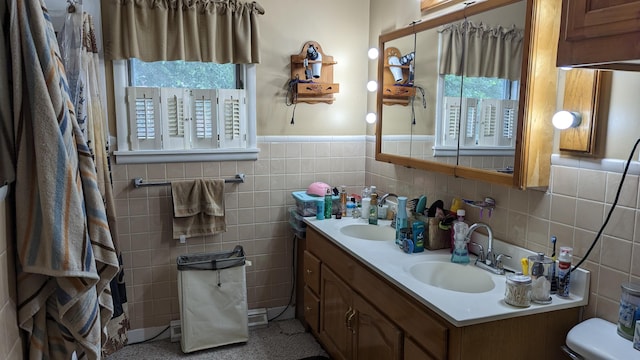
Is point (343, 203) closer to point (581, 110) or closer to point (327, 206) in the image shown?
point (327, 206)

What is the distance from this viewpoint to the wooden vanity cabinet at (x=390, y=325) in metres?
1.53

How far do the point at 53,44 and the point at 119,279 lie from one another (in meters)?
1.83

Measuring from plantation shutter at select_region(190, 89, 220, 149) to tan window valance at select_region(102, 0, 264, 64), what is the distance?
0.22 meters

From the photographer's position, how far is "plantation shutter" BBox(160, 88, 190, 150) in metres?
2.74

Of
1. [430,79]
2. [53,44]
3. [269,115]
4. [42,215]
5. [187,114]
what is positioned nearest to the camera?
[42,215]

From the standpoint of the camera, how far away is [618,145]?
1.53 m

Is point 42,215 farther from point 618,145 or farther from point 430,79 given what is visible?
point 430,79

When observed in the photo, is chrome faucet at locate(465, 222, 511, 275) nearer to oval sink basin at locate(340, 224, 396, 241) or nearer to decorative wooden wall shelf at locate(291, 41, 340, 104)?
oval sink basin at locate(340, 224, 396, 241)

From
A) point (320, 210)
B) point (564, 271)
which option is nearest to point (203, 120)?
point (320, 210)

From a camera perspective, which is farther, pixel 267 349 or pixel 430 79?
pixel 267 349

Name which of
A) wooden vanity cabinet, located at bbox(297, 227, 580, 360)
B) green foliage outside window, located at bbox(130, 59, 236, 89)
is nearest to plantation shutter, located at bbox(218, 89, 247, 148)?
green foliage outside window, located at bbox(130, 59, 236, 89)

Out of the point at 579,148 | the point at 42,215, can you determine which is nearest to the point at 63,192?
the point at 42,215

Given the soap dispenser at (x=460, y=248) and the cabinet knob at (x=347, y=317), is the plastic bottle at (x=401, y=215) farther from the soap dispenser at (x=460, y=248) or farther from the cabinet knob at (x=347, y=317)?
the cabinet knob at (x=347, y=317)

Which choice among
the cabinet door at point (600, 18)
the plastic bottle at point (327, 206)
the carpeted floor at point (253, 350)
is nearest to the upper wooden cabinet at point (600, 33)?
the cabinet door at point (600, 18)
